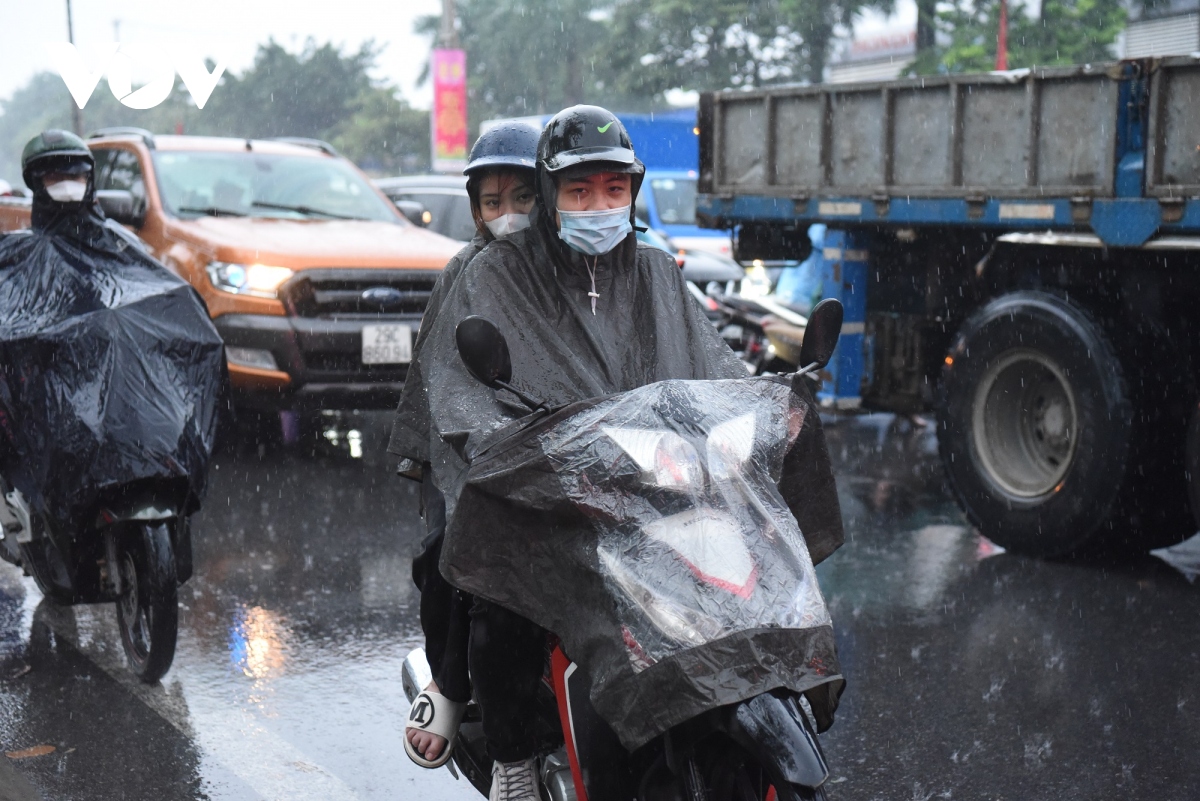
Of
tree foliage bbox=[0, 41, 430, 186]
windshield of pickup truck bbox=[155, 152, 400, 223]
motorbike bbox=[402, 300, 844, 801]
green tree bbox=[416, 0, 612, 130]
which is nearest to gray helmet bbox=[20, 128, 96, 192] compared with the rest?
motorbike bbox=[402, 300, 844, 801]

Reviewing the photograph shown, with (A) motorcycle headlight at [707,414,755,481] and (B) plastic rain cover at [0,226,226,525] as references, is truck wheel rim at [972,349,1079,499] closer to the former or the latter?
(B) plastic rain cover at [0,226,226,525]

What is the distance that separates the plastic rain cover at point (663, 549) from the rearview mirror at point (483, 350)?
136 millimetres

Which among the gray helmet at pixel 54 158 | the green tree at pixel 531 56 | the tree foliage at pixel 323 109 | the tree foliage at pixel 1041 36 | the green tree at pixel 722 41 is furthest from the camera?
the tree foliage at pixel 323 109

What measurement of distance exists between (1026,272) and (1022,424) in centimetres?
76

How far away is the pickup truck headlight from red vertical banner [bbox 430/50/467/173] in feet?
83.0

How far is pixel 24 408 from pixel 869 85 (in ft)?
15.9

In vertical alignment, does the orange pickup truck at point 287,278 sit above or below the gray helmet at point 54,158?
below

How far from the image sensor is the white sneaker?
11.0 feet

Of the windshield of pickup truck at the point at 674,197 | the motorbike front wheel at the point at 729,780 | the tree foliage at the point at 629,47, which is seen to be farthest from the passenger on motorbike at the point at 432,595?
the tree foliage at the point at 629,47

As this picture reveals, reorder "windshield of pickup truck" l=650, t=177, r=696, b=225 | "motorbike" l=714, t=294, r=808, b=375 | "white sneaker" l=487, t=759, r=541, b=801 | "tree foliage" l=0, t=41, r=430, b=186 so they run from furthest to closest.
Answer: "tree foliage" l=0, t=41, r=430, b=186, "windshield of pickup truck" l=650, t=177, r=696, b=225, "motorbike" l=714, t=294, r=808, b=375, "white sneaker" l=487, t=759, r=541, b=801

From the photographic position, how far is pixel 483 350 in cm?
282

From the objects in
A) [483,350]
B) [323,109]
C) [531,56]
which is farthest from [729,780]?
[323,109]

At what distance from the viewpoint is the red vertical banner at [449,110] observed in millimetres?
33969

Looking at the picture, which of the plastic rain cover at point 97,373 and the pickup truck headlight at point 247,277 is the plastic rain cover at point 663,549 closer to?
the plastic rain cover at point 97,373
